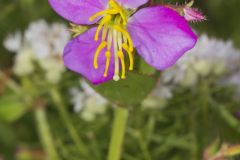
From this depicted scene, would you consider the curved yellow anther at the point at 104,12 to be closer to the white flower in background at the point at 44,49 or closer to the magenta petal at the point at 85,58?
the magenta petal at the point at 85,58

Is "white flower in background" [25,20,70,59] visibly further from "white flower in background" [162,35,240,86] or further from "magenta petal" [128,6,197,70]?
"magenta petal" [128,6,197,70]

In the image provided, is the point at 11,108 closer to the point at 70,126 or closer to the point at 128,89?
the point at 70,126

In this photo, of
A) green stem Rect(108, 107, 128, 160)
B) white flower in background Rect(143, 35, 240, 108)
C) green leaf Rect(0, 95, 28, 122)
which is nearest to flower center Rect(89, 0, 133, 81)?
green stem Rect(108, 107, 128, 160)

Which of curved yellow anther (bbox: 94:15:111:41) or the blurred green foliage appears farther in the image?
the blurred green foliage

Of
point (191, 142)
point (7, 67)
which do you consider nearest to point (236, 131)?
point (191, 142)

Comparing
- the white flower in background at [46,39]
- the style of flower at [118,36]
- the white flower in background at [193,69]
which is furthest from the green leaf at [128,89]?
the white flower in background at [46,39]

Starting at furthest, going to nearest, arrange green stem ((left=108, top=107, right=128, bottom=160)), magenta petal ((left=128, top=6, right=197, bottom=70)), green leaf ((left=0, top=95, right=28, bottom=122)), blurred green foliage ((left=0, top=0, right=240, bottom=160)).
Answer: green leaf ((left=0, top=95, right=28, bottom=122)) → blurred green foliage ((left=0, top=0, right=240, bottom=160)) → green stem ((left=108, top=107, right=128, bottom=160)) → magenta petal ((left=128, top=6, right=197, bottom=70))
